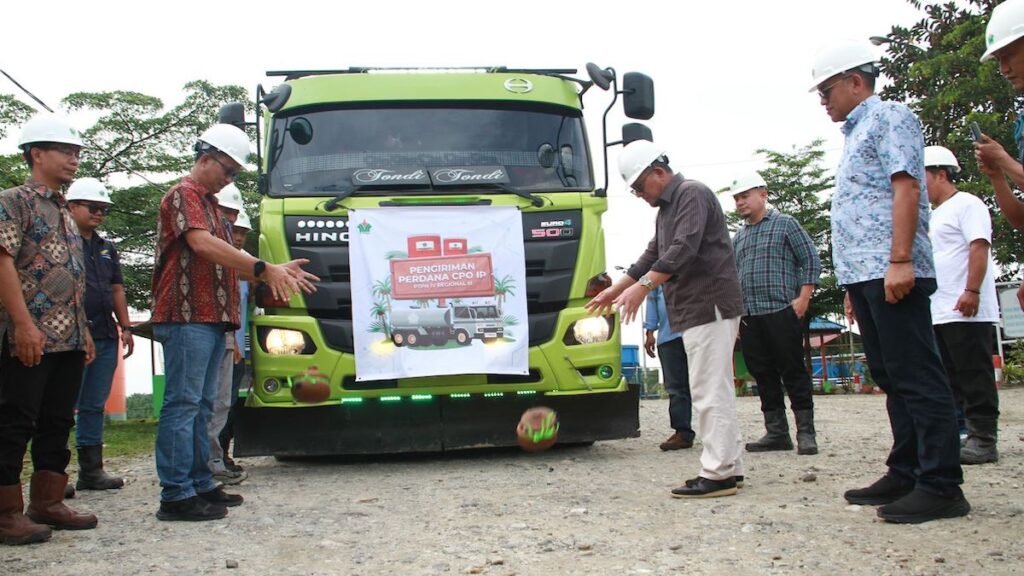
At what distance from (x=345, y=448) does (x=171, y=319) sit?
2.15m

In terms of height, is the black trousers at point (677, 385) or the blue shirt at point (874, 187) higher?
the blue shirt at point (874, 187)

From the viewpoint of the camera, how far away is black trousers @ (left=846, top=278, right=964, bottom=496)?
397cm

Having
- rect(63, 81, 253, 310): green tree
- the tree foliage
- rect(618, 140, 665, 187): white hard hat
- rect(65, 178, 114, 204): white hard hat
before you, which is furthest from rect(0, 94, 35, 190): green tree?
the tree foliage

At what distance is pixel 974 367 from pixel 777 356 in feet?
4.42

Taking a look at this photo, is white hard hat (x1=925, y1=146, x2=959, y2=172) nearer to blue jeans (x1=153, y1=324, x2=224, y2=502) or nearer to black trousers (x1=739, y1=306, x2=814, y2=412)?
black trousers (x1=739, y1=306, x2=814, y2=412)

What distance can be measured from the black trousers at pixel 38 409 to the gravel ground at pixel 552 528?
395 mm

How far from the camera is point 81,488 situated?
6312mm

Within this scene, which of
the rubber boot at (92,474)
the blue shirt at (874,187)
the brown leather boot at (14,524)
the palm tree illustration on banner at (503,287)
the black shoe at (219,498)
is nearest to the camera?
the blue shirt at (874,187)

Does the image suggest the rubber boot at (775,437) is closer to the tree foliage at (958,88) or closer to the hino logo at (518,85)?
the hino logo at (518,85)

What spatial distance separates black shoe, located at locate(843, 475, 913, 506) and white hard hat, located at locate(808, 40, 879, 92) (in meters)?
1.93

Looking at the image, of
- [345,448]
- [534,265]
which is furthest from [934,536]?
[345,448]

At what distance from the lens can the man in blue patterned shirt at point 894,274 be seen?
398cm

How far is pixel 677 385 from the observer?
305 inches

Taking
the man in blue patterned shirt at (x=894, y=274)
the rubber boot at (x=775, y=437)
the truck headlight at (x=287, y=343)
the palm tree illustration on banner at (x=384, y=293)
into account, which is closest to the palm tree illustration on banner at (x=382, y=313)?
the palm tree illustration on banner at (x=384, y=293)
